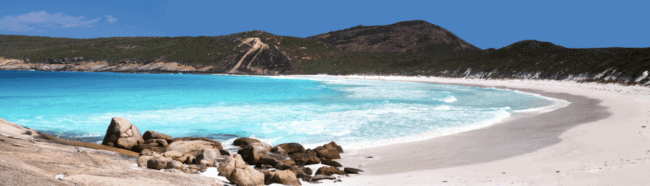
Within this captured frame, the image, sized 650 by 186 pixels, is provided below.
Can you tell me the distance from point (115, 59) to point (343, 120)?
5918 inches

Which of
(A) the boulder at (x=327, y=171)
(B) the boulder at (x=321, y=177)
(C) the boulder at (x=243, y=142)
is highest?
(A) the boulder at (x=327, y=171)

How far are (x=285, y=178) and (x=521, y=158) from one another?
4822mm

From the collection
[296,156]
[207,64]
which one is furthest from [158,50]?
[296,156]

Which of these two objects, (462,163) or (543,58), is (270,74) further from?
(462,163)

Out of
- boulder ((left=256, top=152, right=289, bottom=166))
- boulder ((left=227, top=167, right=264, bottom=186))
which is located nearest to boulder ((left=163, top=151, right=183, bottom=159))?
boulder ((left=256, top=152, right=289, bottom=166))

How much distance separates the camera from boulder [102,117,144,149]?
8953 mm

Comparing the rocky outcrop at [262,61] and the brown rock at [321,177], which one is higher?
the rocky outcrop at [262,61]

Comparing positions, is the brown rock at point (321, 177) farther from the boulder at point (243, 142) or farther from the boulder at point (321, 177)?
the boulder at point (243, 142)

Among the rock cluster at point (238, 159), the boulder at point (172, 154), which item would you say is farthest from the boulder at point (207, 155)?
the boulder at point (172, 154)

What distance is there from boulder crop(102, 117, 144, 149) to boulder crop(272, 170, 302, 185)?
191 inches

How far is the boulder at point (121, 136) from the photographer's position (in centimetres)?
895

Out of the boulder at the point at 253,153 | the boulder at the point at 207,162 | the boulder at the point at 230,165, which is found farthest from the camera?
the boulder at the point at 253,153

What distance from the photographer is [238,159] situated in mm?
6785

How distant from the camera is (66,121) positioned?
16.1m
